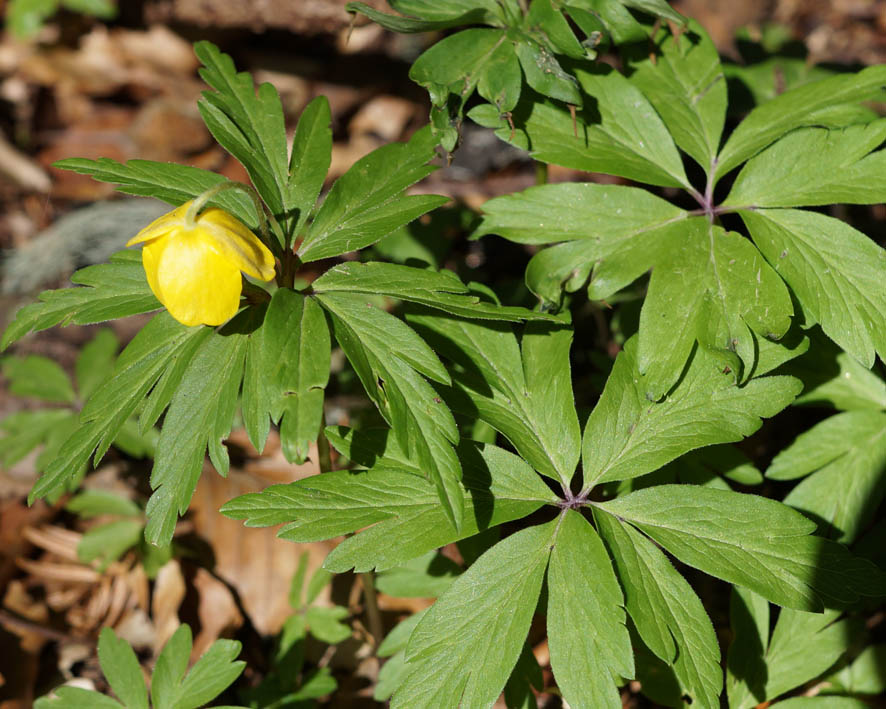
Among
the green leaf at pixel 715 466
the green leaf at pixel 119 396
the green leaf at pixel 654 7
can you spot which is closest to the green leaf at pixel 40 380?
the green leaf at pixel 119 396

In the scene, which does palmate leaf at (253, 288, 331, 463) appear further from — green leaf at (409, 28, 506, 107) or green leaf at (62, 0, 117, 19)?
green leaf at (62, 0, 117, 19)

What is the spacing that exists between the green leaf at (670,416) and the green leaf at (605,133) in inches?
19.3

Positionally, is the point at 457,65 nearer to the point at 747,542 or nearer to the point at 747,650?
the point at 747,542

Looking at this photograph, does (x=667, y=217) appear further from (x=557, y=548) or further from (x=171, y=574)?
(x=171, y=574)

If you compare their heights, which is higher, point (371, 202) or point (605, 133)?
point (605, 133)

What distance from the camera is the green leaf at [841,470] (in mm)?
1966

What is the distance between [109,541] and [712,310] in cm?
218

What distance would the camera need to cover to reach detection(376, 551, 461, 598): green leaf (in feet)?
6.84

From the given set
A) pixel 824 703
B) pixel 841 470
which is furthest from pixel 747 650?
pixel 841 470

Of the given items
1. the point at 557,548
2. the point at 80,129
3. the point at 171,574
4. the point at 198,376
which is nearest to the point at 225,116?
the point at 198,376

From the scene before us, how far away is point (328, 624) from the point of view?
2402mm

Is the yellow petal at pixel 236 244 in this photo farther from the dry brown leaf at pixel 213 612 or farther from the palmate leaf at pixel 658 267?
the dry brown leaf at pixel 213 612

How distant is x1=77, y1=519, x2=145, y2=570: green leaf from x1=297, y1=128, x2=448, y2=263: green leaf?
62.7 inches

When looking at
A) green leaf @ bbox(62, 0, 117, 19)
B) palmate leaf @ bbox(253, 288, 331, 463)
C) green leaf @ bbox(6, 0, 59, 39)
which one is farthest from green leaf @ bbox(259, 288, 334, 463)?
green leaf @ bbox(6, 0, 59, 39)
